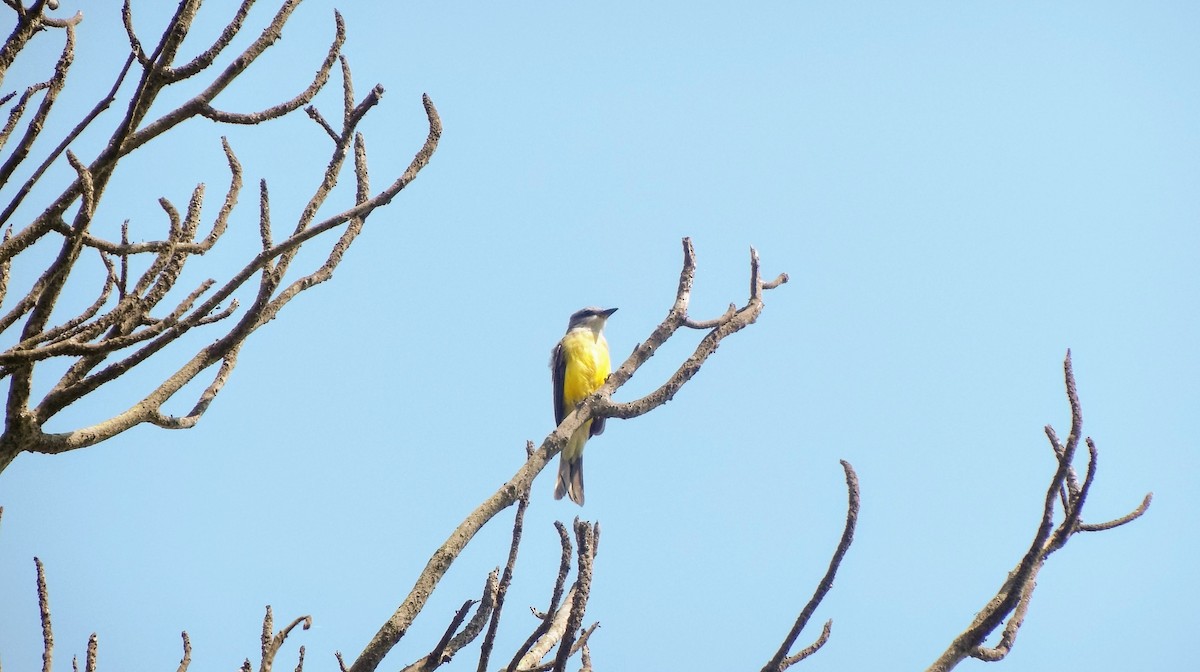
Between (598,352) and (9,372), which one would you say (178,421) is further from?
(598,352)

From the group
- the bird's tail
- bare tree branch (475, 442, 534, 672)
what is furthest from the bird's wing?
bare tree branch (475, 442, 534, 672)

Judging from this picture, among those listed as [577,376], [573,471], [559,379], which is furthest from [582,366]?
[573,471]

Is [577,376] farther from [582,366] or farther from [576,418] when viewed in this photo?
[576,418]

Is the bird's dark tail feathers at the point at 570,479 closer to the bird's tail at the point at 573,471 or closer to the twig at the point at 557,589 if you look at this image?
the bird's tail at the point at 573,471

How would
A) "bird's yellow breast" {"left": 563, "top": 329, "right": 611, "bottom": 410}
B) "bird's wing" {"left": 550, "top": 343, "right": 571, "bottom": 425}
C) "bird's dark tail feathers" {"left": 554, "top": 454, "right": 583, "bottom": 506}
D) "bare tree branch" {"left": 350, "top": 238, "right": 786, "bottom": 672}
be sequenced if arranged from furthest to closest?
"bird's wing" {"left": 550, "top": 343, "right": 571, "bottom": 425} < "bird's yellow breast" {"left": 563, "top": 329, "right": 611, "bottom": 410} < "bird's dark tail feathers" {"left": 554, "top": 454, "right": 583, "bottom": 506} < "bare tree branch" {"left": 350, "top": 238, "right": 786, "bottom": 672}

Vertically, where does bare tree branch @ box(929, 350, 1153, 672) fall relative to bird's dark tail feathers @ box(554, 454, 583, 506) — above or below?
below

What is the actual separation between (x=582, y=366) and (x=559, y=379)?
473 millimetres

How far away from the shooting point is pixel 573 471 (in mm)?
10703

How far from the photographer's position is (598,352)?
11406mm

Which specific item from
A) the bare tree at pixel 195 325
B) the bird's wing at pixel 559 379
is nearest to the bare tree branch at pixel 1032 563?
the bare tree at pixel 195 325

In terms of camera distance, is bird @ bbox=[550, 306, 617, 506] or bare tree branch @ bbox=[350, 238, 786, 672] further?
bird @ bbox=[550, 306, 617, 506]

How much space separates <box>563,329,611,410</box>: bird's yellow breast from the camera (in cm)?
1116

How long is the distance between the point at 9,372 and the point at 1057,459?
272cm

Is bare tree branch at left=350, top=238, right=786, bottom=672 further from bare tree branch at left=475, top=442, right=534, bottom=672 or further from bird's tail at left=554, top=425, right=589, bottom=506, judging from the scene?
bird's tail at left=554, top=425, right=589, bottom=506
